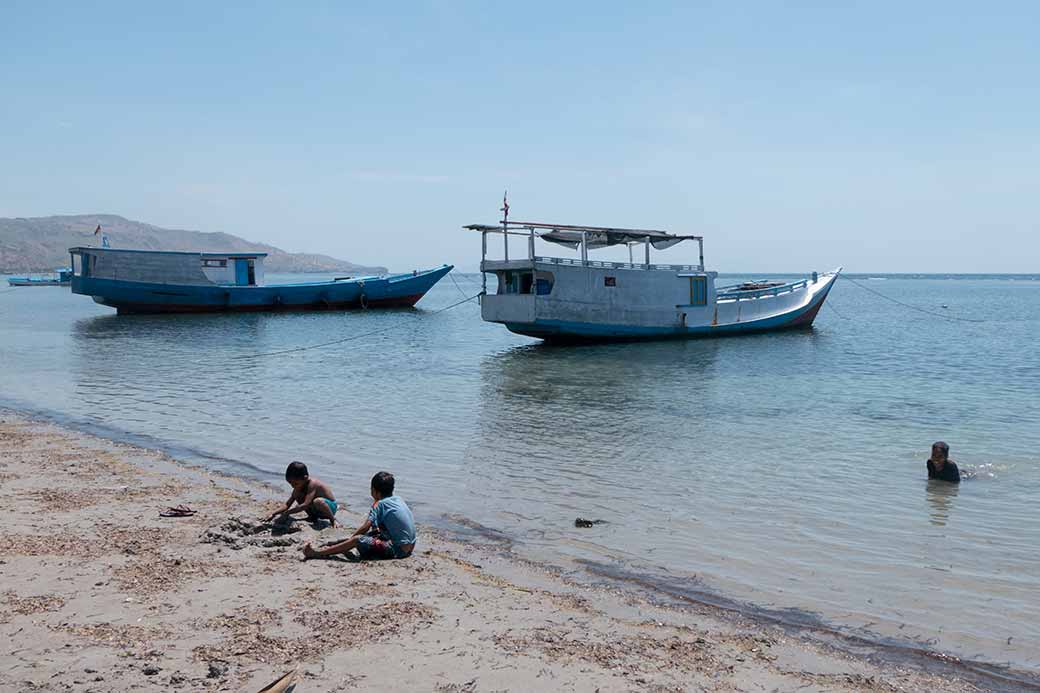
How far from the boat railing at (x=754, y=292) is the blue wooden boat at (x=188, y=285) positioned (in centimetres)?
2371

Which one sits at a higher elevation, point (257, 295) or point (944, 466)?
point (257, 295)

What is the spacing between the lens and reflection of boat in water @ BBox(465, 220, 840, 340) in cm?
2620

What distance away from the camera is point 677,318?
95.7 feet

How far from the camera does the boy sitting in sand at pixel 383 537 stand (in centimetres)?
689

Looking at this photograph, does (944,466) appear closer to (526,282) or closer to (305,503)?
(305,503)

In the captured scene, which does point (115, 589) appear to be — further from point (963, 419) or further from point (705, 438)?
point (963, 419)

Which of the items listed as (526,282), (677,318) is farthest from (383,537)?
(677,318)

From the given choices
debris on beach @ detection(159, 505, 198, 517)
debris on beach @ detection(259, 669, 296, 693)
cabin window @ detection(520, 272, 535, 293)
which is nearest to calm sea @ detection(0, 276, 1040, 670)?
debris on beach @ detection(159, 505, 198, 517)

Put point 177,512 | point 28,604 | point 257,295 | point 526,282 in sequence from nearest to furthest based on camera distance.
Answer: point 28,604
point 177,512
point 526,282
point 257,295

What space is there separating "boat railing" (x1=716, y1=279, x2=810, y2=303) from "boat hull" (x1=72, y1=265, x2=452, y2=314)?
22739 millimetres

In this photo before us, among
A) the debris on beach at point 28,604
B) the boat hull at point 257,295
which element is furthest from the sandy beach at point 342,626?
the boat hull at point 257,295

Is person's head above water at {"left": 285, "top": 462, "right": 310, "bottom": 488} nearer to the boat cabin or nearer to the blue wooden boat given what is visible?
the boat cabin

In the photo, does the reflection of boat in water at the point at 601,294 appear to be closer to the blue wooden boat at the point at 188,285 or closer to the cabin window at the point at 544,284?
the cabin window at the point at 544,284

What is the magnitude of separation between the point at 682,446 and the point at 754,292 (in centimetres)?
2181
